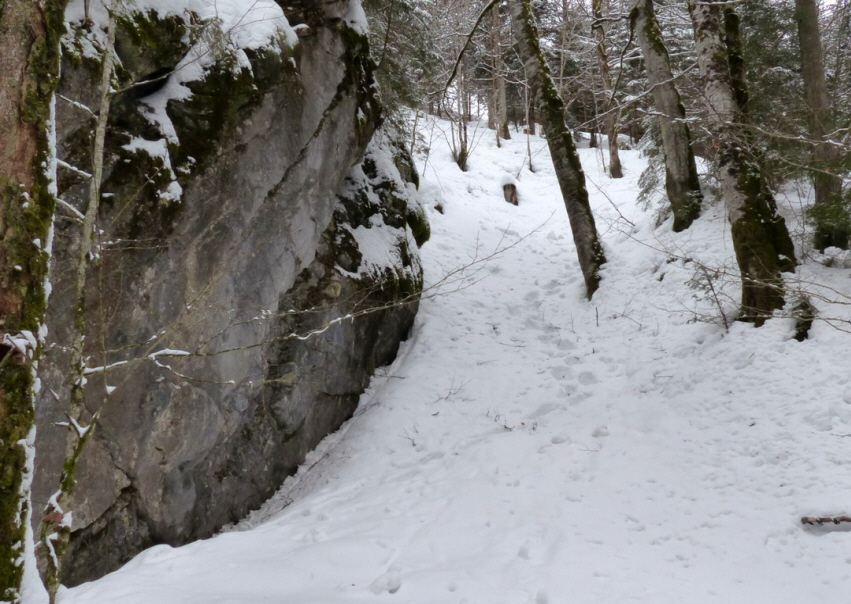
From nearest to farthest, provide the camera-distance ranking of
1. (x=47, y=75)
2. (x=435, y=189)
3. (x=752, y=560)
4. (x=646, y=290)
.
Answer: (x=47, y=75), (x=752, y=560), (x=646, y=290), (x=435, y=189)

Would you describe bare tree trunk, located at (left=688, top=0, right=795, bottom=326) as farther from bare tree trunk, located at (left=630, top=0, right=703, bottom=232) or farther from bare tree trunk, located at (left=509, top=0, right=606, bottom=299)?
bare tree trunk, located at (left=509, top=0, right=606, bottom=299)

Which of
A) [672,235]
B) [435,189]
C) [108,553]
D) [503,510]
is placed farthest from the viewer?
[435,189]

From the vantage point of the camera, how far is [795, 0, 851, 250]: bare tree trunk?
549cm

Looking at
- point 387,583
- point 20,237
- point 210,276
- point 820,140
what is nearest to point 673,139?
point 820,140

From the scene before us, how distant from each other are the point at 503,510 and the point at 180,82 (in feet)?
15.5

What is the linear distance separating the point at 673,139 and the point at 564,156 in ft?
5.30

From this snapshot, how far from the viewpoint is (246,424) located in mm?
5566

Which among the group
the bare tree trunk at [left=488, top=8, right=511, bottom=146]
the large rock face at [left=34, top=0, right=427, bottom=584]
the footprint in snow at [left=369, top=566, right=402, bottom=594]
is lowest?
the footprint in snow at [left=369, top=566, right=402, bottom=594]

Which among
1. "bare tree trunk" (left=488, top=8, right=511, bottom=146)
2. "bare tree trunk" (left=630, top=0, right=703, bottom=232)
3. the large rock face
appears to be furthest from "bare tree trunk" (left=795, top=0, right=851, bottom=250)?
"bare tree trunk" (left=488, top=8, right=511, bottom=146)

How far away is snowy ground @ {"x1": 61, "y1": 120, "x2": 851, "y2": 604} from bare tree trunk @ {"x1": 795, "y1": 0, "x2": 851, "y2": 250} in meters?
0.60

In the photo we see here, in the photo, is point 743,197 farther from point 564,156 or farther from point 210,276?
point 210,276

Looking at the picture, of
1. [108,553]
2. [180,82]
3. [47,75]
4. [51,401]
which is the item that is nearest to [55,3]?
[47,75]

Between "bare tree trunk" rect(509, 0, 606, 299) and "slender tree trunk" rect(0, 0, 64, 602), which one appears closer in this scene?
"slender tree trunk" rect(0, 0, 64, 602)

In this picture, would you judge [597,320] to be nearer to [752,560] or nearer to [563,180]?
[563,180]
